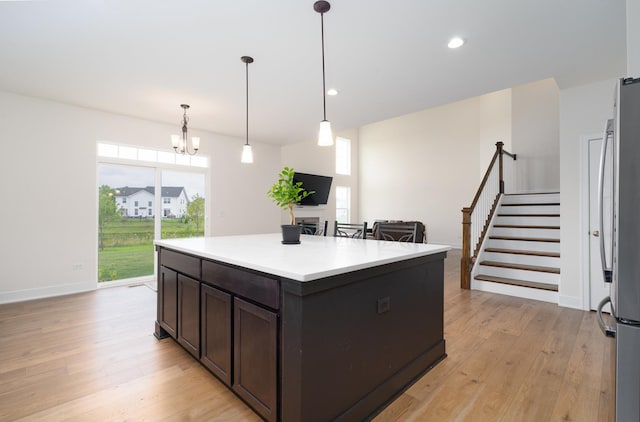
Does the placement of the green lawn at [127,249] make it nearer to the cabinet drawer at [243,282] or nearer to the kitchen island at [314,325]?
the kitchen island at [314,325]

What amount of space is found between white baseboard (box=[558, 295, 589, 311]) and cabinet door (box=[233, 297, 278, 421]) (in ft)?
12.1

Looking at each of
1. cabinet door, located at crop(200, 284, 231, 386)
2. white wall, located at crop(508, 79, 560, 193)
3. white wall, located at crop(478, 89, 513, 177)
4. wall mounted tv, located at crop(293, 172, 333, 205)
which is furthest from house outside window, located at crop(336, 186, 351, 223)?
cabinet door, located at crop(200, 284, 231, 386)

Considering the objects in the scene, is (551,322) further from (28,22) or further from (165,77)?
(28,22)

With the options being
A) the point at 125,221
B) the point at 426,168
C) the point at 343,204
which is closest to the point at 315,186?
the point at 343,204

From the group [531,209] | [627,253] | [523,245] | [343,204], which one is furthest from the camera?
[343,204]

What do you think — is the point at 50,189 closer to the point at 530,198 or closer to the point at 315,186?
the point at 315,186

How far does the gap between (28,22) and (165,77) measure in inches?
43.3

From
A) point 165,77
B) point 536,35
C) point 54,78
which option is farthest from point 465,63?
point 54,78

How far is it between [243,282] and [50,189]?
4003 millimetres

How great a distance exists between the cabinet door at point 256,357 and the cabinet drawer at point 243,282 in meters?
0.05

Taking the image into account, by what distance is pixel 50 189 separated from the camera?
4.02 meters

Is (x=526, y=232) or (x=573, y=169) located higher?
(x=573, y=169)

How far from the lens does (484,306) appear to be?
3.54 m

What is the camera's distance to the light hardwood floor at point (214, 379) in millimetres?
1727
